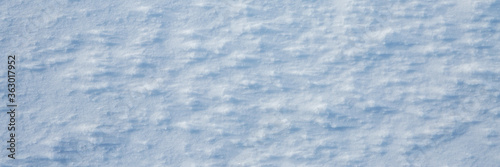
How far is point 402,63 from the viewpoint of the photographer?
0.96 meters

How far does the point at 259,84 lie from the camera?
3.18ft

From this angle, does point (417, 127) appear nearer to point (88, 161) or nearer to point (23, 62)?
point (88, 161)

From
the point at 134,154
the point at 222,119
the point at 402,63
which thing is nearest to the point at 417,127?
the point at 402,63

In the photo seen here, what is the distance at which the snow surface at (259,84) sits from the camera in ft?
3.10

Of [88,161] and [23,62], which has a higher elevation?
[23,62]

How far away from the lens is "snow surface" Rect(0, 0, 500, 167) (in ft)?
3.10

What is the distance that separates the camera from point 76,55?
987 millimetres

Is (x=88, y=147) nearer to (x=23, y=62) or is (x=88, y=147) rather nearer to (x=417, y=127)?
(x=23, y=62)

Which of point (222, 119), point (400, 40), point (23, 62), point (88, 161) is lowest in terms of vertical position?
point (88, 161)

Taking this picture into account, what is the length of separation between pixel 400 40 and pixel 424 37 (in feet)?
0.22

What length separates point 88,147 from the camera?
0.96 meters

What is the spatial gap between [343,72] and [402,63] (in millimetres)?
167

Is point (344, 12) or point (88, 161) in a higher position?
point (344, 12)

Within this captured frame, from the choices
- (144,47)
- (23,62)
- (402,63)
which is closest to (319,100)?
(402,63)
